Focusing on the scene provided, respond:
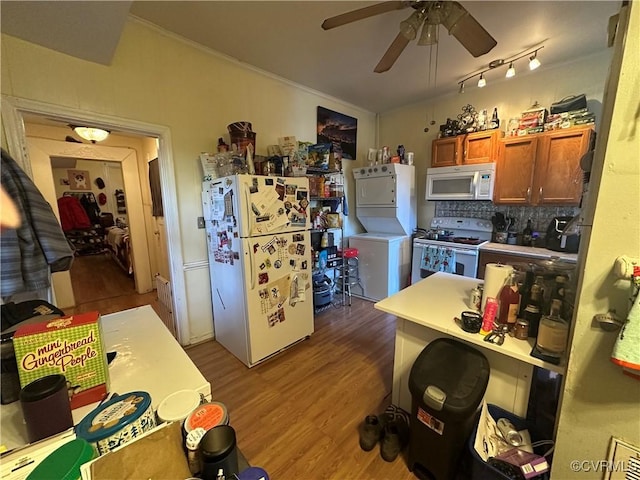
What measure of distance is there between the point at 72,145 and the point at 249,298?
3.56 m

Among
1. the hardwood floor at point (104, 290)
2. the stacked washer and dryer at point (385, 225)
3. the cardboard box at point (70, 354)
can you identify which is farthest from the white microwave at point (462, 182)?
the hardwood floor at point (104, 290)

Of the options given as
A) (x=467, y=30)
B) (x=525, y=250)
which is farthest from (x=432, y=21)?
(x=525, y=250)

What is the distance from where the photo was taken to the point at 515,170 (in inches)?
113

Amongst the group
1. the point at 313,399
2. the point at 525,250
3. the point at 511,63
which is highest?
the point at 511,63

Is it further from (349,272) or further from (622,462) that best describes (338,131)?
(622,462)

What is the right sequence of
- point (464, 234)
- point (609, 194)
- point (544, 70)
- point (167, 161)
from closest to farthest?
point (609, 194) → point (167, 161) → point (544, 70) → point (464, 234)

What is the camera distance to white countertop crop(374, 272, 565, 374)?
45.2 inches

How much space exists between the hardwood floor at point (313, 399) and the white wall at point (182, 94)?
0.87 metres

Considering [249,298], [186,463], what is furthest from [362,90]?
[186,463]

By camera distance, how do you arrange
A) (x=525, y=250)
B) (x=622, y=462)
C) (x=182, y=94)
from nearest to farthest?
(x=622, y=462) < (x=182, y=94) < (x=525, y=250)

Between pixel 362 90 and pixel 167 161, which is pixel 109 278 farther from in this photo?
pixel 362 90

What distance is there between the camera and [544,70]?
2857mm

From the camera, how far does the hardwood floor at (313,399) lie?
→ 1444 millimetres

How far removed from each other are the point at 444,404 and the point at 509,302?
1.96ft
